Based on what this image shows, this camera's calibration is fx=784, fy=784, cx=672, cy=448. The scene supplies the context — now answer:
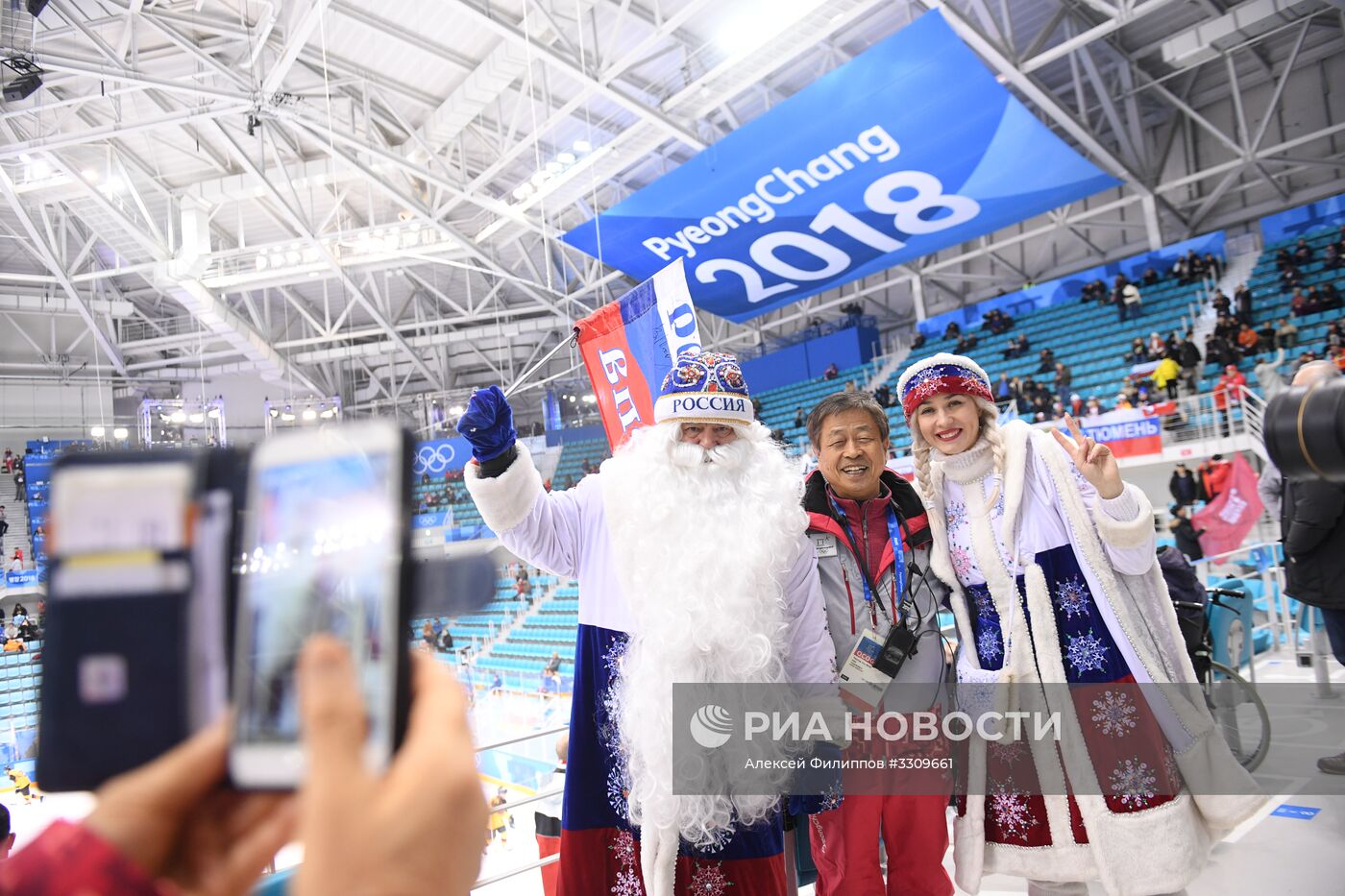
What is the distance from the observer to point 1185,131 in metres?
14.8

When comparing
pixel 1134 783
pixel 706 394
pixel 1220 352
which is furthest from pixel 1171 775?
pixel 1220 352

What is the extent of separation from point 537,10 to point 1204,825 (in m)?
9.30

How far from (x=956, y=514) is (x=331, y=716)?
1818 mm

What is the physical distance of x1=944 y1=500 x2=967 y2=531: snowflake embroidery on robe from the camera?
1897 millimetres

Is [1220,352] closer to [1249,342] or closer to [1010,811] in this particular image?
[1249,342]

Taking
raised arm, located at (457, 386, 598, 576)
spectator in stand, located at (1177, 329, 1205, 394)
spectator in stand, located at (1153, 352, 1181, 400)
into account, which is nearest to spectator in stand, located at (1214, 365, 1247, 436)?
spectator in stand, located at (1153, 352, 1181, 400)

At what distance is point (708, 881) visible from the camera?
5.50 feet

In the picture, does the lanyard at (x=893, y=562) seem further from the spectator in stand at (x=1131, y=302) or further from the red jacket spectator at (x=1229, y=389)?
the spectator in stand at (x=1131, y=302)

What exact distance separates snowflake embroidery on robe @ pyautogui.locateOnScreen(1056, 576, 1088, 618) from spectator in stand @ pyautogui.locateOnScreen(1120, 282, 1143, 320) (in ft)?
44.6

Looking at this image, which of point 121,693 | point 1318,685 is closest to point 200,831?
point 121,693

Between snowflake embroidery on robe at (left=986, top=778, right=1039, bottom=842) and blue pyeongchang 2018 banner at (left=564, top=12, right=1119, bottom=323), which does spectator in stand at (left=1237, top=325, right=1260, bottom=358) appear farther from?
snowflake embroidery on robe at (left=986, top=778, right=1039, bottom=842)

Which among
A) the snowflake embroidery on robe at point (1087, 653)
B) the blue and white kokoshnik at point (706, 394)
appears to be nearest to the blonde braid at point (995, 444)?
the snowflake embroidery on robe at point (1087, 653)

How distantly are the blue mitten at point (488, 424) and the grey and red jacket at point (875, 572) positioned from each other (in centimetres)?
77

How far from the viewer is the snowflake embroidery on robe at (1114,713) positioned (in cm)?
166
